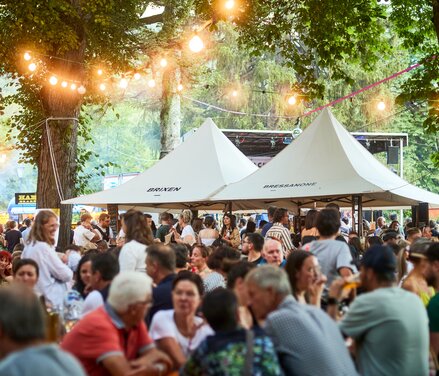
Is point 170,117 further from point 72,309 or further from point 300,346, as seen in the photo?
point 300,346

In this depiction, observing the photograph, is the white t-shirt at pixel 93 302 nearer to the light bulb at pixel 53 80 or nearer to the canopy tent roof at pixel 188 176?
the canopy tent roof at pixel 188 176

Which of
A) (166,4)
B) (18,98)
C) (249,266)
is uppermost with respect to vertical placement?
(166,4)

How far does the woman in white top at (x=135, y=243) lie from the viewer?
29.2 feet

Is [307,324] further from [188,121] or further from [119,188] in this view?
[188,121]

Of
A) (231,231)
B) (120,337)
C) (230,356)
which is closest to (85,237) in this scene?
(231,231)

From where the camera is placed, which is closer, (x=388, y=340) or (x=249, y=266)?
(x=388, y=340)

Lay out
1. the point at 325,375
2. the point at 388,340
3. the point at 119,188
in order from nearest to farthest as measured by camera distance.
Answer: the point at 325,375 → the point at 388,340 → the point at 119,188

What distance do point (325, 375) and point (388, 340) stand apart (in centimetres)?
64

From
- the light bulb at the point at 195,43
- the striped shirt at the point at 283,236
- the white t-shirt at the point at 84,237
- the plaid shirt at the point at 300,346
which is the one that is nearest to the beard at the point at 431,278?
the plaid shirt at the point at 300,346

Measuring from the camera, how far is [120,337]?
5391mm

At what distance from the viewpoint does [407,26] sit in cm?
1966

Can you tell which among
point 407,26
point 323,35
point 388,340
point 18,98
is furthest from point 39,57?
point 388,340

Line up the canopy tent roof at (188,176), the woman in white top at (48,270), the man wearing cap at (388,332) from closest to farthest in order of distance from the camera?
the man wearing cap at (388,332), the woman in white top at (48,270), the canopy tent roof at (188,176)

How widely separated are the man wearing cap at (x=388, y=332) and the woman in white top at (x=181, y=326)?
95cm
